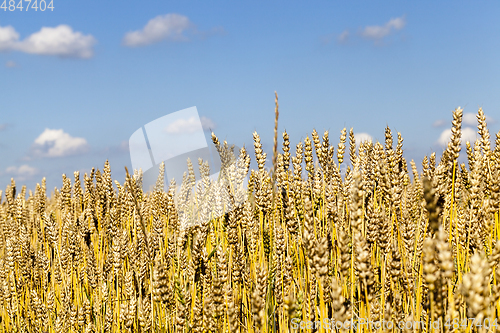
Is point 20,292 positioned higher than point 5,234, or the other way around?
point 5,234

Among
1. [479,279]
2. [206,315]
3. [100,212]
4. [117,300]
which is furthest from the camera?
[100,212]

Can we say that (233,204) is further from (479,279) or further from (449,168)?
(479,279)

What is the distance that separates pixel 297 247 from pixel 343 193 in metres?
0.63

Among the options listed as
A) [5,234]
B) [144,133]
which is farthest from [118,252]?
[5,234]

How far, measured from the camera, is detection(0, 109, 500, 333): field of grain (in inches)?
50.6

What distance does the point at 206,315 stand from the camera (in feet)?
5.22

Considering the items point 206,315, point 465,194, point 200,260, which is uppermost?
point 465,194

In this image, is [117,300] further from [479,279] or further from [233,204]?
[479,279]

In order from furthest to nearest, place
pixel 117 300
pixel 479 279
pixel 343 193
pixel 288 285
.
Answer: pixel 343 193 < pixel 117 300 < pixel 288 285 < pixel 479 279

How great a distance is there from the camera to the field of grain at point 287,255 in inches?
50.6

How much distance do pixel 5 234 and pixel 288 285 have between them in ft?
12.5

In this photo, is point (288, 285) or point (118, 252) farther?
point (118, 252)

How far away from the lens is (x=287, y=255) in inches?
93.3

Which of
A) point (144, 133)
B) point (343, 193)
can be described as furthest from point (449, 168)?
point (144, 133)
